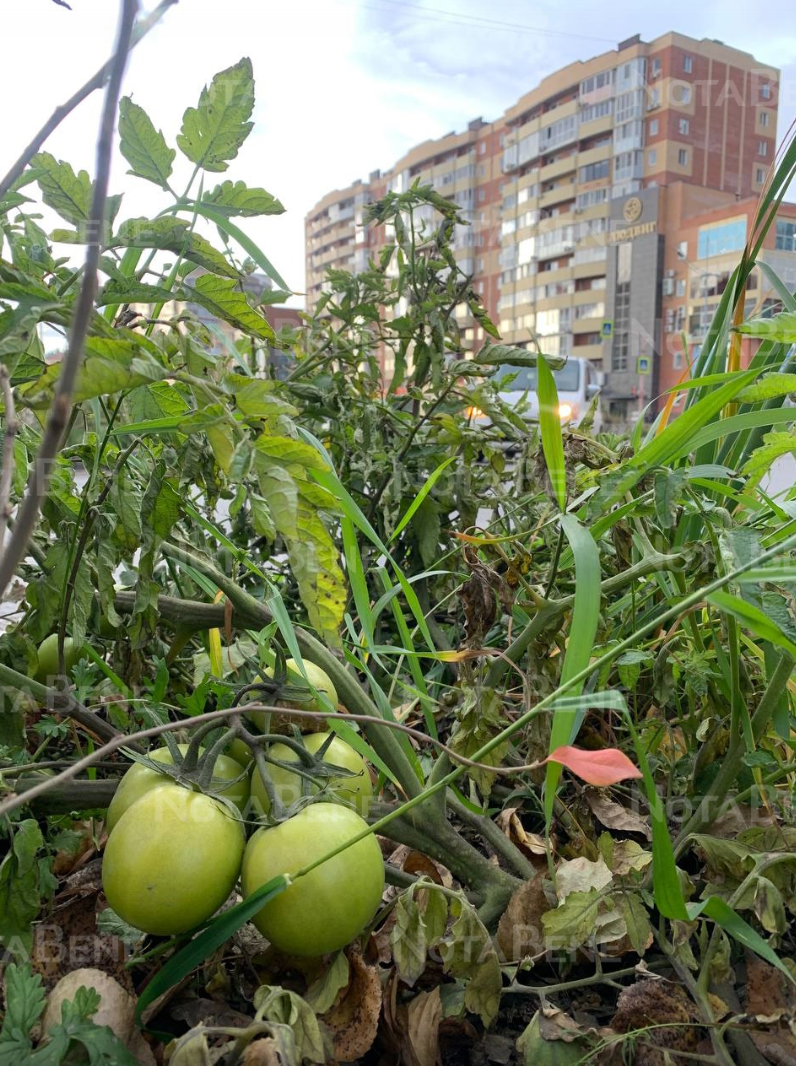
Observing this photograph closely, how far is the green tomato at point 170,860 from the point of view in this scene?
648mm

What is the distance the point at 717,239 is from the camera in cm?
2908

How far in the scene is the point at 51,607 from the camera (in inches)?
33.0

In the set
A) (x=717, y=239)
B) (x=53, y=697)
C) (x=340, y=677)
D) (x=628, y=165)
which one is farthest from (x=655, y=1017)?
(x=628, y=165)

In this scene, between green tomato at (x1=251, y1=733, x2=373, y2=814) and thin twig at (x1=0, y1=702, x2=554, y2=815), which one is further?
green tomato at (x1=251, y1=733, x2=373, y2=814)

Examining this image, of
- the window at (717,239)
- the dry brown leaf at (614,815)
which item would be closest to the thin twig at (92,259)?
the dry brown leaf at (614,815)

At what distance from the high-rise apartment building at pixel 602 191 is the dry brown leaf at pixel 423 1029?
24714 mm

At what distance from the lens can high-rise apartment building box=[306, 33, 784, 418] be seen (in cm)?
3297

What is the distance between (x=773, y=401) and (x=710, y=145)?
4052 cm

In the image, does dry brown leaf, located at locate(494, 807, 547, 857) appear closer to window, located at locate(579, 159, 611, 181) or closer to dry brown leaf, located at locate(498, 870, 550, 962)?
dry brown leaf, located at locate(498, 870, 550, 962)

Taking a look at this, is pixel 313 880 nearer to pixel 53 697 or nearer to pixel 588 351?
pixel 53 697

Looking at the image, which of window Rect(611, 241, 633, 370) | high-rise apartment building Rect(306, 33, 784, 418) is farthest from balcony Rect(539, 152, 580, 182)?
window Rect(611, 241, 633, 370)

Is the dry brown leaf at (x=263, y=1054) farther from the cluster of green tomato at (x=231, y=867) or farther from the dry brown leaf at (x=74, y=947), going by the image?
the dry brown leaf at (x=74, y=947)

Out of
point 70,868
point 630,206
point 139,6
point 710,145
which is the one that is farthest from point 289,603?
point 710,145

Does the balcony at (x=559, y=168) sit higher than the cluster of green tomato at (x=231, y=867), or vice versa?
the balcony at (x=559, y=168)
